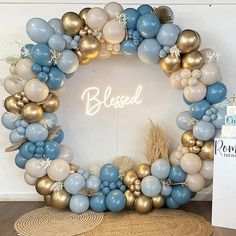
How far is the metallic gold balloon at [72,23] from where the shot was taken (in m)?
2.12

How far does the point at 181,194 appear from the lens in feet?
7.04

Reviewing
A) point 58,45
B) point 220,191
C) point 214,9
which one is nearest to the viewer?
point 220,191

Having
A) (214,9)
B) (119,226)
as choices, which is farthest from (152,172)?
(214,9)

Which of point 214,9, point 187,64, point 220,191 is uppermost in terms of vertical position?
point 214,9

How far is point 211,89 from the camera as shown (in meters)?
2.12

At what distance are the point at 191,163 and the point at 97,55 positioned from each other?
808mm

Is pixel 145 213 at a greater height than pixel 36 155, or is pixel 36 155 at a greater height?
pixel 36 155

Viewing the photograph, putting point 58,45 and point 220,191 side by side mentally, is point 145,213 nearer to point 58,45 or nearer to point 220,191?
point 220,191

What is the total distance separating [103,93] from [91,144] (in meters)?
0.34

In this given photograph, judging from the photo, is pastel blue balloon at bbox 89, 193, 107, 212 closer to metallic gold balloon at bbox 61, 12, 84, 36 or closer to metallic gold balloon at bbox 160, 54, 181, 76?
metallic gold balloon at bbox 160, 54, 181, 76

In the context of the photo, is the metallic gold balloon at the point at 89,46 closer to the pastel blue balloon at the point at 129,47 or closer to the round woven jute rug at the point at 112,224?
the pastel blue balloon at the point at 129,47

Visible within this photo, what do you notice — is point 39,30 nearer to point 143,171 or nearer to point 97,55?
point 97,55

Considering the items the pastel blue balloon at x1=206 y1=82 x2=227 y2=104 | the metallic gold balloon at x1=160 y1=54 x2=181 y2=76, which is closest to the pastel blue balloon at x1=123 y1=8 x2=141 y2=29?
the metallic gold balloon at x1=160 y1=54 x2=181 y2=76

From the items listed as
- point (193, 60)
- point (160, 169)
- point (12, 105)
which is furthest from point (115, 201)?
point (193, 60)
